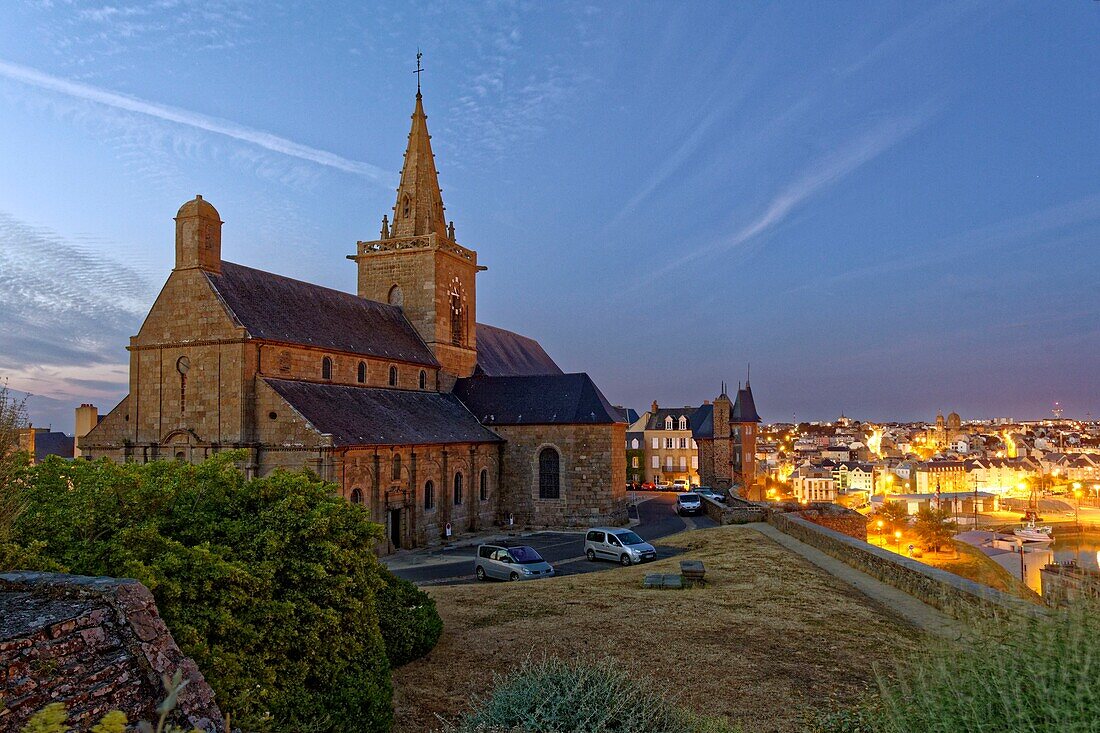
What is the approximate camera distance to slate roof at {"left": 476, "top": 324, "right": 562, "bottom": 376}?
156ft

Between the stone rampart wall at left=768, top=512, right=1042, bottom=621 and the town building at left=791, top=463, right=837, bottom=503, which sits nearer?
the stone rampart wall at left=768, top=512, right=1042, bottom=621

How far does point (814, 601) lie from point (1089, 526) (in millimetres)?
110538

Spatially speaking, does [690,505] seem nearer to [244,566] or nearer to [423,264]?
[423,264]

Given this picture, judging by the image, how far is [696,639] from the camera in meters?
12.1

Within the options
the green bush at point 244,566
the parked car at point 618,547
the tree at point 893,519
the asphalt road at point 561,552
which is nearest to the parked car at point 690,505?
the asphalt road at point 561,552

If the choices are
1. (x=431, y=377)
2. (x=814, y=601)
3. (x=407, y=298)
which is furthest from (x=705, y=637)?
(x=407, y=298)

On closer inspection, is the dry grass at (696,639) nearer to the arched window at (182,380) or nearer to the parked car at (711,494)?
the arched window at (182,380)

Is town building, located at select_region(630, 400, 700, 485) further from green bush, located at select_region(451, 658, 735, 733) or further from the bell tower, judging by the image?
green bush, located at select_region(451, 658, 735, 733)

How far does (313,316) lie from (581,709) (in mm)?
29522

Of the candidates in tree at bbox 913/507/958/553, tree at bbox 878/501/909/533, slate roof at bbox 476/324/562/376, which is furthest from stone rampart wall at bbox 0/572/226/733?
tree at bbox 878/501/909/533

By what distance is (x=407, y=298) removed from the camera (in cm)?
4162

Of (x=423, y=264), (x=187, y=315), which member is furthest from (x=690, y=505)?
(x=187, y=315)

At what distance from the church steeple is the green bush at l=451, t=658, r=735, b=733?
120 feet

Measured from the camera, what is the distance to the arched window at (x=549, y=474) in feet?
127
